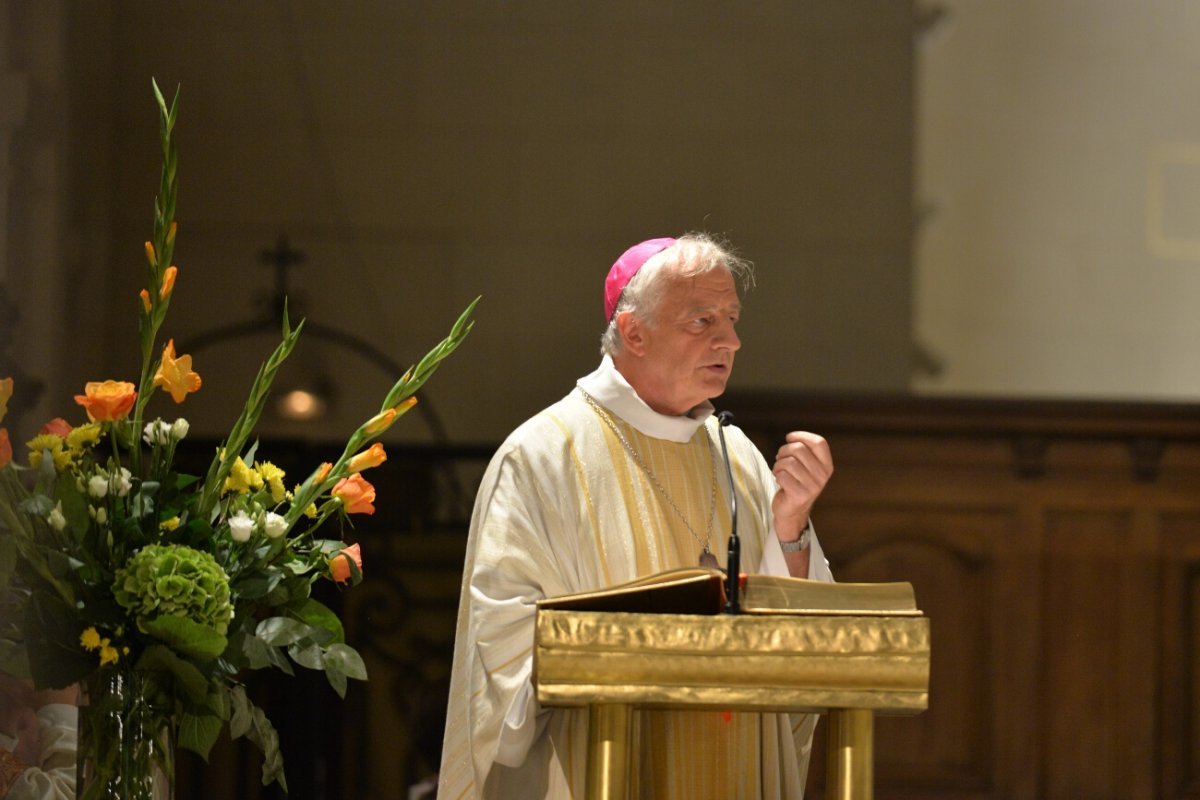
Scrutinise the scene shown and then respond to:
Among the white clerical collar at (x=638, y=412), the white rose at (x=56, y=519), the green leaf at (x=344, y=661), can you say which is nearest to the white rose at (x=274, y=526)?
the green leaf at (x=344, y=661)

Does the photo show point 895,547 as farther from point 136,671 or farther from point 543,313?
point 136,671

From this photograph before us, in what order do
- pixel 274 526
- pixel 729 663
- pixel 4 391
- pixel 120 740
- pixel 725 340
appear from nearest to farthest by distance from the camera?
pixel 729 663 → pixel 4 391 → pixel 120 740 → pixel 274 526 → pixel 725 340

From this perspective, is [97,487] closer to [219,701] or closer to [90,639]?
[90,639]

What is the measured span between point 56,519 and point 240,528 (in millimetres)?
287

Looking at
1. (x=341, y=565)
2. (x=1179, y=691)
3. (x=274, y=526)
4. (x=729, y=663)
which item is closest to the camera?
(x=729, y=663)

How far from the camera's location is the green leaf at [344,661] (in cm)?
290

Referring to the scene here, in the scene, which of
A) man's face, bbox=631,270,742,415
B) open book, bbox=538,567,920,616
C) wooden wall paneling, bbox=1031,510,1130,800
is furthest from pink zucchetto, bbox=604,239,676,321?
wooden wall paneling, bbox=1031,510,1130,800

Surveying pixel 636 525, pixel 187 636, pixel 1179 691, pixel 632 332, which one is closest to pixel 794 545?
pixel 636 525

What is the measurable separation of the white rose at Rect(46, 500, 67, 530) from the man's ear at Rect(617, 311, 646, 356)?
1.21 metres

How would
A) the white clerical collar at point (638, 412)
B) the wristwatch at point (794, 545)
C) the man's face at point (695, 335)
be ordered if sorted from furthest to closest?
the white clerical collar at point (638, 412), the man's face at point (695, 335), the wristwatch at point (794, 545)

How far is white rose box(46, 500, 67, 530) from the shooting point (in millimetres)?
2670

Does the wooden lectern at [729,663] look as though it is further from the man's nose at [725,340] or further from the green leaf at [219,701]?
the man's nose at [725,340]

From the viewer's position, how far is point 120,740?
273cm

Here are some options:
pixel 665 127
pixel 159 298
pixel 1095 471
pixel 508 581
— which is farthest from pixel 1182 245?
pixel 159 298
